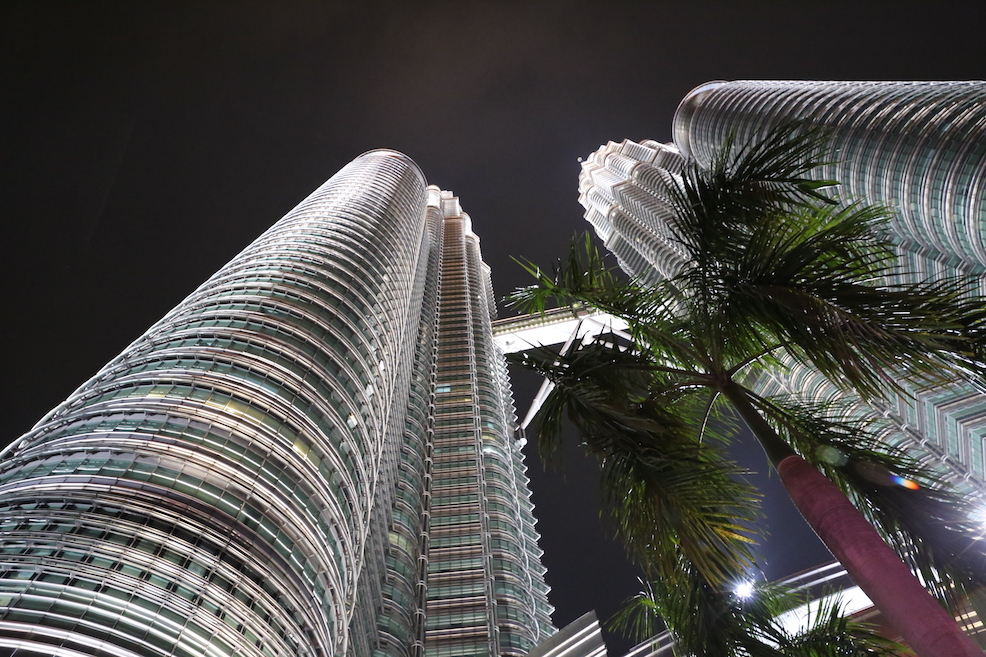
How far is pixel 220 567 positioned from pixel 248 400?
8.94 metres

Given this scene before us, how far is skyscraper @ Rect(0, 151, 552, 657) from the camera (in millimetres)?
19797

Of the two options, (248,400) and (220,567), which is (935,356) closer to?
(220,567)

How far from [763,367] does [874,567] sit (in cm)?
451

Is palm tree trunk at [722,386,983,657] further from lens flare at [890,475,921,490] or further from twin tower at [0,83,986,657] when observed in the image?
twin tower at [0,83,986,657]

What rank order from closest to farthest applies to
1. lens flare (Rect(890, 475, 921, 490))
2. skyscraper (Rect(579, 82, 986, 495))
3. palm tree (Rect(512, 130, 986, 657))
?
palm tree (Rect(512, 130, 986, 657)) → lens flare (Rect(890, 475, 921, 490)) → skyscraper (Rect(579, 82, 986, 495))

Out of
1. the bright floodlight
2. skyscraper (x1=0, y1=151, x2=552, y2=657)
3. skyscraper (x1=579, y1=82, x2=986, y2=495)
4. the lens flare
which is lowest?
the bright floodlight

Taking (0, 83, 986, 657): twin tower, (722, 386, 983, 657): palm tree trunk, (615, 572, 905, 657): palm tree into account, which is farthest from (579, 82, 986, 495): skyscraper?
(722, 386, 983, 657): palm tree trunk

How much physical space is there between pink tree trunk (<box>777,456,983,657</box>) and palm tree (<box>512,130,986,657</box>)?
0.05 ft

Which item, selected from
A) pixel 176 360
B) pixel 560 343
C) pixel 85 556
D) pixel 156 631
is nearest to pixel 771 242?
pixel 156 631

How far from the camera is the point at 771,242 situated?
8.85 meters

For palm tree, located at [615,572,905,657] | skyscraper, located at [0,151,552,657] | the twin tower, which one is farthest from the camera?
the twin tower

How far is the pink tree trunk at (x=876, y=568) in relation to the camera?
595 centimetres

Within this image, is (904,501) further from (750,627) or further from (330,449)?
(330,449)

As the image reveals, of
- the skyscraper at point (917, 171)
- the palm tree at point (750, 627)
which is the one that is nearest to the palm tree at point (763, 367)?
the palm tree at point (750, 627)
